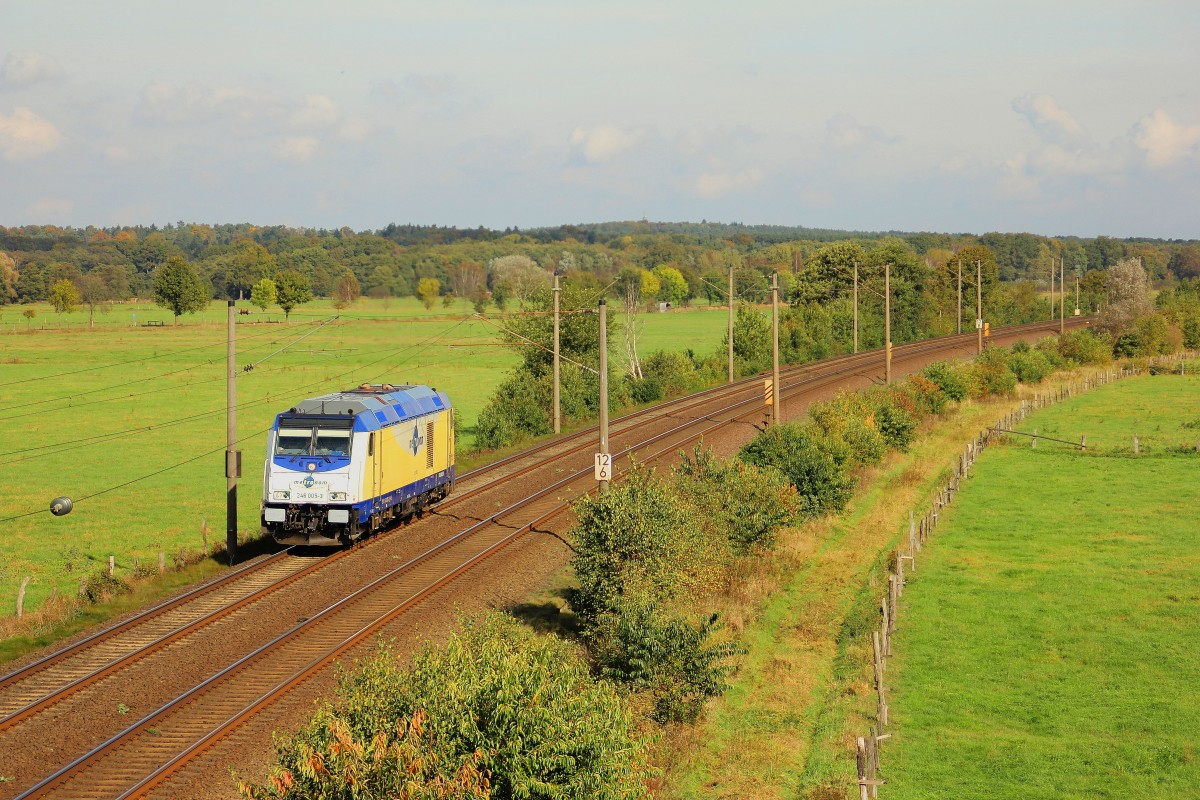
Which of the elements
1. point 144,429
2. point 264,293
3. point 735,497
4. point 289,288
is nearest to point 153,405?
point 144,429

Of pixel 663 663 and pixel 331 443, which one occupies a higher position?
pixel 331 443

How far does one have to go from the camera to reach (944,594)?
32469 millimetres

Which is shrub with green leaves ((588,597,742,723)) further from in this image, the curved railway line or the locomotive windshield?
the locomotive windshield

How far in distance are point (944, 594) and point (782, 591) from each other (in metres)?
4.82

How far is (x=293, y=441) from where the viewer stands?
30266 millimetres

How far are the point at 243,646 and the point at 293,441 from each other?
8536 millimetres

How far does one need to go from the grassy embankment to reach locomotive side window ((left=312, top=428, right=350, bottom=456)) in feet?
38.6

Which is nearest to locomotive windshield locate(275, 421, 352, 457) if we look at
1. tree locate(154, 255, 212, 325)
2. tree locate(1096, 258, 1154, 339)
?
tree locate(1096, 258, 1154, 339)

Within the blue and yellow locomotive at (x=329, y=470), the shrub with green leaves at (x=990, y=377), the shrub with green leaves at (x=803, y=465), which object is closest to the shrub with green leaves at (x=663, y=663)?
the blue and yellow locomotive at (x=329, y=470)

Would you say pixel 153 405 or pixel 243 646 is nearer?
pixel 243 646

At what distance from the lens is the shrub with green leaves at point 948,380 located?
66.8m

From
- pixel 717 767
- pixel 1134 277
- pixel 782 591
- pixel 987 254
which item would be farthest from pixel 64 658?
pixel 987 254

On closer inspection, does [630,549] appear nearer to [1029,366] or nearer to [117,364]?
[1029,366]

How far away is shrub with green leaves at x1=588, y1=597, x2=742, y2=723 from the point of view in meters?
20.3
